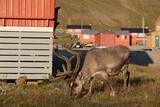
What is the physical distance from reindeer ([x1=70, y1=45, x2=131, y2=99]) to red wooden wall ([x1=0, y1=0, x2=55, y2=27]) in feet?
16.4

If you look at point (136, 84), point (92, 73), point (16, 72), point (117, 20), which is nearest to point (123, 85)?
point (136, 84)

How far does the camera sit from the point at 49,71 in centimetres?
1825

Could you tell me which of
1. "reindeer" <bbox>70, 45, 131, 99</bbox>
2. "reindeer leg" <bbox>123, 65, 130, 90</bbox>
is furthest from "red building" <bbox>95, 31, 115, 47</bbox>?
"reindeer" <bbox>70, 45, 131, 99</bbox>

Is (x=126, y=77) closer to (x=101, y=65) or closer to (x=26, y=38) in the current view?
(x=101, y=65)

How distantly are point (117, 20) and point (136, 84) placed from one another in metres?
172

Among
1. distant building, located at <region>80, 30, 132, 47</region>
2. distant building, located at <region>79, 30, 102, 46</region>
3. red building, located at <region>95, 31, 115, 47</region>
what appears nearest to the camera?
red building, located at <region>95, 31, 115, 47</region>

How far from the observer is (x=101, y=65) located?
1422 centimetres

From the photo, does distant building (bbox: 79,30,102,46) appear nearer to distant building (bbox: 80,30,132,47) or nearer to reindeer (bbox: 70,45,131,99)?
distant building (bbox: 80,30,132,47)

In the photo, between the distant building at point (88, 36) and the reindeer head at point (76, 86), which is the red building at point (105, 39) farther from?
the reindeer head at point (76, 86)

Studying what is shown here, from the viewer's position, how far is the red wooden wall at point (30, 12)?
1892cm

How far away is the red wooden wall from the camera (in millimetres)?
18922

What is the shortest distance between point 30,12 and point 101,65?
245 inches

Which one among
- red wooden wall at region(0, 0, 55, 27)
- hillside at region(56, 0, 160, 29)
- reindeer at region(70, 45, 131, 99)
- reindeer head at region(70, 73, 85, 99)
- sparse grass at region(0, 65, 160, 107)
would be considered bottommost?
sparse grass at region(0, 65, 160, 107)

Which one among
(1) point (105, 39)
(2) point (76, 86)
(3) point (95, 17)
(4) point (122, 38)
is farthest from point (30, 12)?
(3) point (95, 17)
